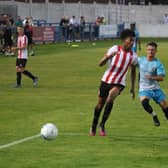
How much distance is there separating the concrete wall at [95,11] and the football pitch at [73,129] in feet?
109

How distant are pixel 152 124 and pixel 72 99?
506 centimetres

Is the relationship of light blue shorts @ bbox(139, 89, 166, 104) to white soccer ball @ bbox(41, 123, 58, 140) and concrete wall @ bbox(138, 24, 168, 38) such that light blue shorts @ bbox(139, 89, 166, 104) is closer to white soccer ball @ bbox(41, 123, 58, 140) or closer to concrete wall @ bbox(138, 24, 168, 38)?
white soccer ball @ bbox(41, 123, 58, 140)

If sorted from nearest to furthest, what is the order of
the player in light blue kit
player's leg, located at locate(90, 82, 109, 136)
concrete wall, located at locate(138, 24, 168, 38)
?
player's leg, located at locate(90, 82, 109, 136) → the player in light blue kit → concrete wall, located at locate(138, 24, 168, 38)

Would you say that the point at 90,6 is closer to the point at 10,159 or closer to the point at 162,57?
the point at 162,57

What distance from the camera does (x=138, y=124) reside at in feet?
49.5

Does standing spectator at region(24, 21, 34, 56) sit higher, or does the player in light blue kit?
the player in light blue kit

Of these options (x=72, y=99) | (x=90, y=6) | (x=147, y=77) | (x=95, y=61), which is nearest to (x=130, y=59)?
(x=147, y=77)

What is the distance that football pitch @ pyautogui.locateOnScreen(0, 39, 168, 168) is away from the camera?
1107 cm

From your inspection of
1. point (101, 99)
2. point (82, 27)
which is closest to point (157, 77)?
point (101, 99)

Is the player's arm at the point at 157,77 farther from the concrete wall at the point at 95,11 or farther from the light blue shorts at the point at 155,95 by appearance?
the concrete wall at the point at 95,11

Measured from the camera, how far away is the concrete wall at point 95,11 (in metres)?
60.5

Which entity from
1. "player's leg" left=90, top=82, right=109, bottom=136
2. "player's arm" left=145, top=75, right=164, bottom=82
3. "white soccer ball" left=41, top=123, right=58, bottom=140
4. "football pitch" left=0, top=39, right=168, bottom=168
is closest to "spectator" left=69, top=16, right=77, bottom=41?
"football pitch" left=0, top=39, right=168, bottom=168

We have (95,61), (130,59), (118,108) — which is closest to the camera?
(130,59)

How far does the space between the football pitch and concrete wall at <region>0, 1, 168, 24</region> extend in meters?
33.3
